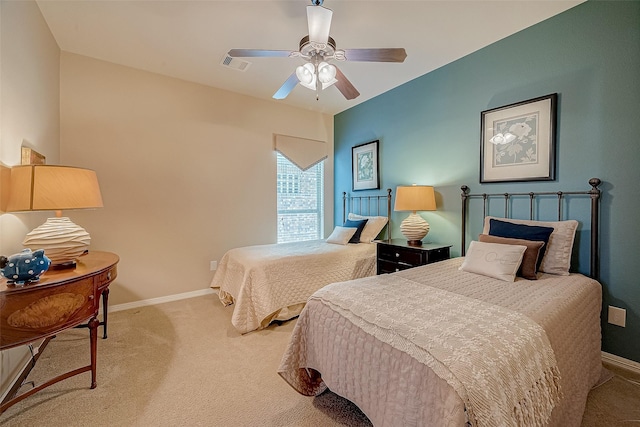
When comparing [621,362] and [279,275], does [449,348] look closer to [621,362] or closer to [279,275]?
[279,275]

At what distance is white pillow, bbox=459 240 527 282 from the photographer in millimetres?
1897

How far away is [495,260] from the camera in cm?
197

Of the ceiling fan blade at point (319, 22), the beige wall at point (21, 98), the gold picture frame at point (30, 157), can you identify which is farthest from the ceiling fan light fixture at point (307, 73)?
the gold picture frame at point (30, 157)

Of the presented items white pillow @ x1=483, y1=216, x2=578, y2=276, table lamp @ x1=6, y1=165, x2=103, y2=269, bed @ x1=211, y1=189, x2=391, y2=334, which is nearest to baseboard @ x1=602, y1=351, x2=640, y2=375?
white pillow @ x1=483, y1=216, x2=578, y2=276

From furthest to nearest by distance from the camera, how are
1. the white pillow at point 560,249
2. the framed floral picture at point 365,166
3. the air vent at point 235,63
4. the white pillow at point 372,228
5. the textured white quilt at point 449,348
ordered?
the framed floral picture at point 365,166 → the white pillow at point 372,228 → the air vent at point 235,63 → the white pillow at point 560,249 → the textured white quilt at point 449,348

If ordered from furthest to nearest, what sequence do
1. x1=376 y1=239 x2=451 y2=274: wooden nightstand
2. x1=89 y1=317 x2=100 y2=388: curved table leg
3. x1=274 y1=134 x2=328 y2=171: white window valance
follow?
1. x1=274 y1=134 x2=328 y2=171: white window valance
2. x1=376 y1=239 x2=451 y2=274: wooden nightstand
3. x1=89 y1=317 x2=100 y2=388: curved table leg

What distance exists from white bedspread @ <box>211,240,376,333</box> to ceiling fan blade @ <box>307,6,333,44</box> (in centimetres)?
196

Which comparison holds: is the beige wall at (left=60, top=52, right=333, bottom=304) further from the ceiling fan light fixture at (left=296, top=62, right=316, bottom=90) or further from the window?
the ceiling fan light fixture at (left=296, top=62, right=316, bottom=90)

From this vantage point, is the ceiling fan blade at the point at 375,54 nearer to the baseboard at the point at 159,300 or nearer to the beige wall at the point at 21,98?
the beige wall at the point at 21,98

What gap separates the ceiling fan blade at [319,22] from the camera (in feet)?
5.36

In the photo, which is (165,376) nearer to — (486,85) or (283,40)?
(283,40)

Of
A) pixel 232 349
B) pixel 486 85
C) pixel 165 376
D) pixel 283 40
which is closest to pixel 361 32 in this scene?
pixel 283 40

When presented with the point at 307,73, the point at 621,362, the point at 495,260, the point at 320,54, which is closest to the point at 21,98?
the point at 307,73

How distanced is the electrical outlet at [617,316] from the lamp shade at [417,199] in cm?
157
